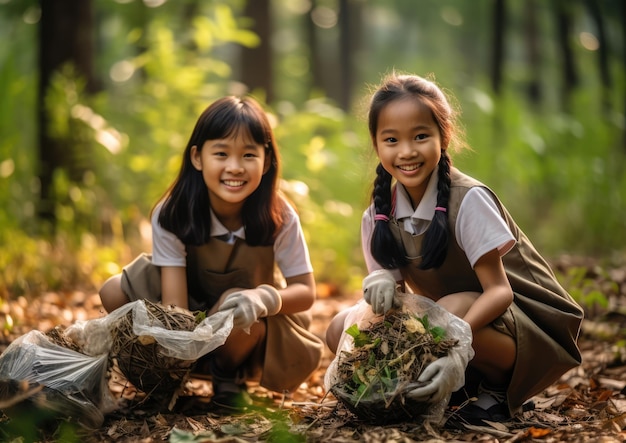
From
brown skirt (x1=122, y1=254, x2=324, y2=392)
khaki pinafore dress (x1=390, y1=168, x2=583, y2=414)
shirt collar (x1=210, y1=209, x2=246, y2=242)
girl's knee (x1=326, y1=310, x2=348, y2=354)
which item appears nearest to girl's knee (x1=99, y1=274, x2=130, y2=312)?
brown skirt (x1=122, y1=254, x2=324, y2=392)

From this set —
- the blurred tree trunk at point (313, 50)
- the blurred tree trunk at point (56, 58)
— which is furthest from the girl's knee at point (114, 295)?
the blurred tree trunk at point (313, 50)

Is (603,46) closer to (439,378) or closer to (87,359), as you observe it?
(439,378)

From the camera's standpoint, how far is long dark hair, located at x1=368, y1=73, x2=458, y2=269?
2.35 meters

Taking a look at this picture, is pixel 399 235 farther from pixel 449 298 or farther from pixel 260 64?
pixel 260 64

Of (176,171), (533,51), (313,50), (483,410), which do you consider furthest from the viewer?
(533,51)

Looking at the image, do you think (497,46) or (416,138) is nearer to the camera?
(416,138)

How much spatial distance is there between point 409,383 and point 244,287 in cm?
92

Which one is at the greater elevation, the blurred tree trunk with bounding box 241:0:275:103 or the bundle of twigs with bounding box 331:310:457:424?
the blurred tree trunk with bounding box 241:0:275:103

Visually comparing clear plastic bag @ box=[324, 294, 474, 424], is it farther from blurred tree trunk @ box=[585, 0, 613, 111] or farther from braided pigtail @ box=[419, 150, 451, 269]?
blurred tree trunk @ box=[585, 0, 613, 111]

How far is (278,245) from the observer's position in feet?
9.16

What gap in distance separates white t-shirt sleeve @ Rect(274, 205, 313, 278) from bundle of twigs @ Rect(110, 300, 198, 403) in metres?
0.51

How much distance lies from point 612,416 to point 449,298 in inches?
27.6

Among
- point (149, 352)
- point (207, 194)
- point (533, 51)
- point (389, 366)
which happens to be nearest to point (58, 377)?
point (149, 352)

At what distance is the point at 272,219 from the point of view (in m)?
2.76
